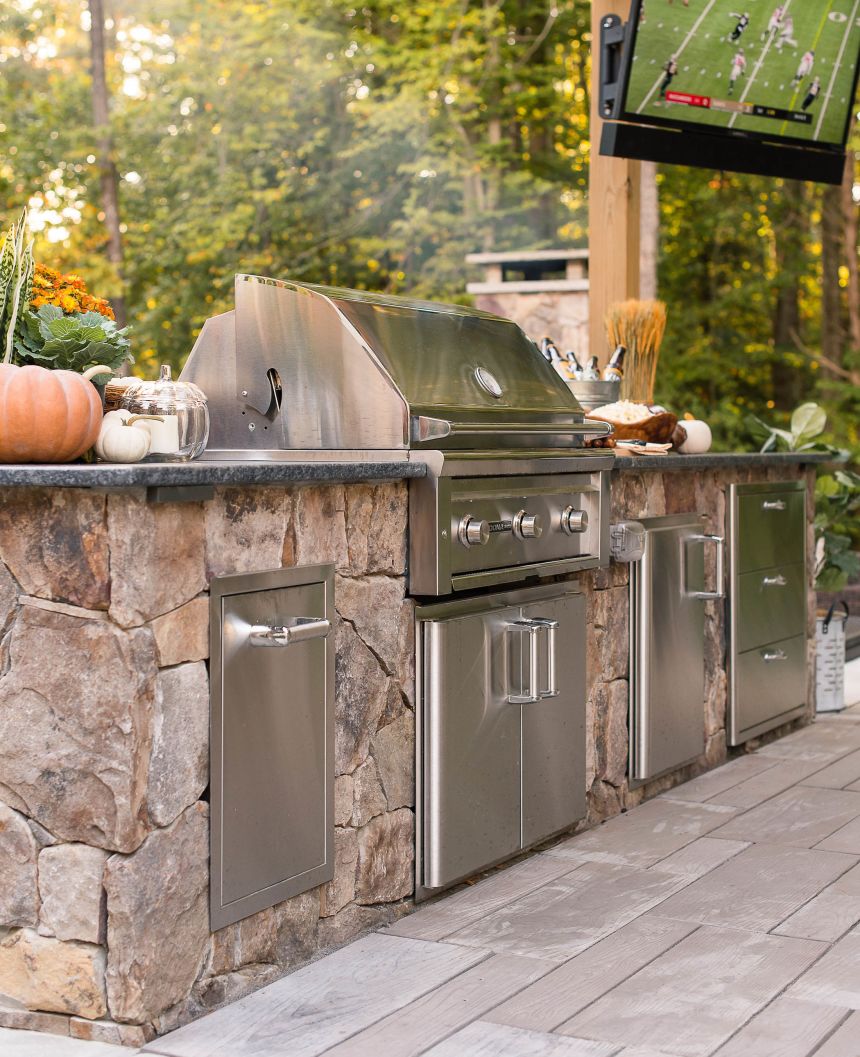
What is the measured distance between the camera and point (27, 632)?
7.29 ft

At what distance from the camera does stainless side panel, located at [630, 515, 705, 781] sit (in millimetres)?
3834

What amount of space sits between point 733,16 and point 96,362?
10.9 feet

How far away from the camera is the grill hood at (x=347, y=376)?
2822 mm

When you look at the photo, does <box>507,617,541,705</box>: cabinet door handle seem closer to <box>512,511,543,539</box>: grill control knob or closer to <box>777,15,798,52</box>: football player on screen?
<box>512,511,543,539</box>: grill control knob

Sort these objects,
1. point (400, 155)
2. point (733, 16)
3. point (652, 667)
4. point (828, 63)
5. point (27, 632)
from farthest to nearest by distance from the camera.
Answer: point (400, 155) < point (828, 63) < point (733, 16) < point (652, 667) < point (27, 632)

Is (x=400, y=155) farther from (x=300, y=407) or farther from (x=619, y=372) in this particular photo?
(x=300, y=407)

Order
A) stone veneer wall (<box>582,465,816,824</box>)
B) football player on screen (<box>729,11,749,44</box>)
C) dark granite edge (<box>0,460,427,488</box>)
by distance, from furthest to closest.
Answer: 1. football player on screen (<box>729,11,749,44</box>)
2. stone veneer wall (<box>582,465,816,824</box>)
3. dark granite edge (<box>0,460,427,488</box>)

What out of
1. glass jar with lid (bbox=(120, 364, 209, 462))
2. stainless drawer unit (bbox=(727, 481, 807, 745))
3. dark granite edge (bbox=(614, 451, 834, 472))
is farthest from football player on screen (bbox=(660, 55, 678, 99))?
glass jar with lid (bbox=(120, 364, 209, 462))

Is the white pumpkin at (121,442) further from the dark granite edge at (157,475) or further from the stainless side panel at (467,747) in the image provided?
the stainless side panel at (467,747)

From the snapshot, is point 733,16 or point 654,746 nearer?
point 654,746

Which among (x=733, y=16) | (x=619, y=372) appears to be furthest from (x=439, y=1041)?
(x=733, y=16)

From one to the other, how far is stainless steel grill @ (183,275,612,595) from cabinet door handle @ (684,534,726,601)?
3.20 ft

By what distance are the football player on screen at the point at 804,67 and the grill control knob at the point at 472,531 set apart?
10.5ft

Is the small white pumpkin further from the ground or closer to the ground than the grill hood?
closer to the ground
